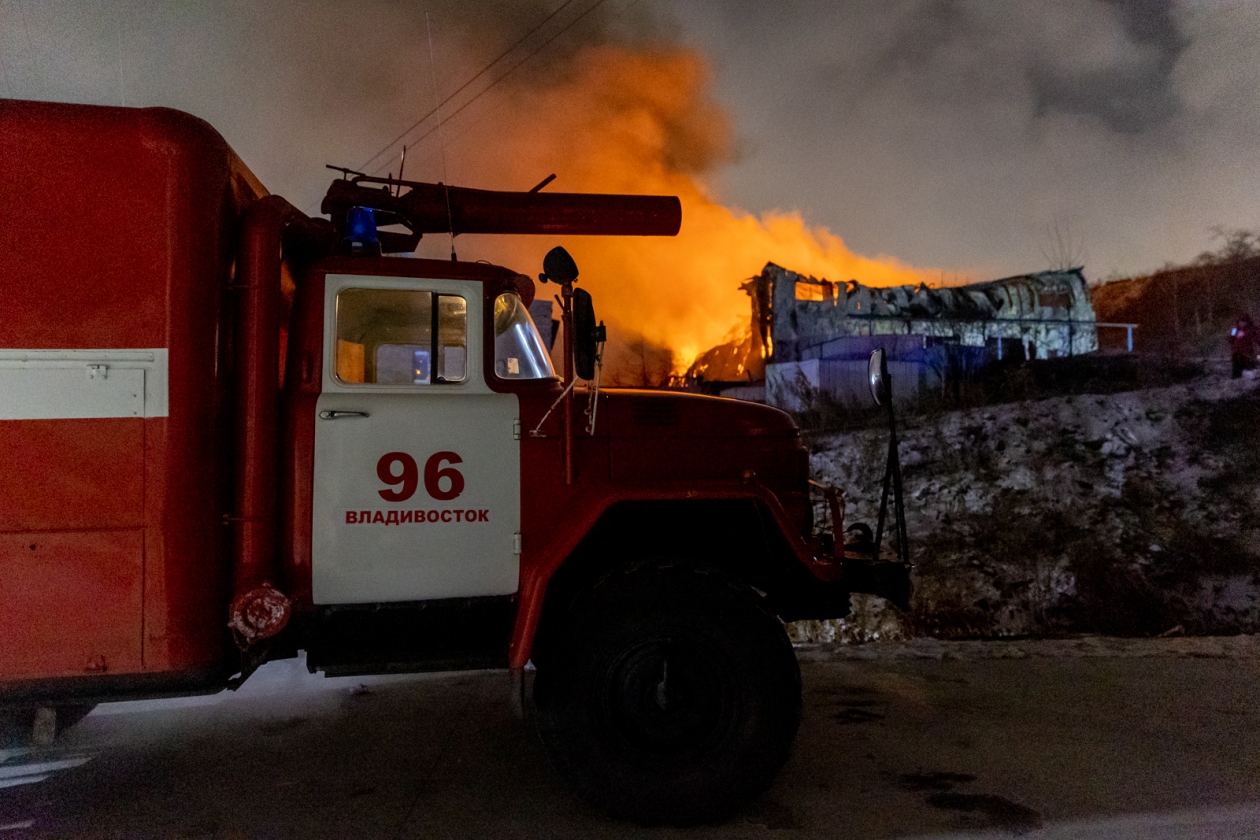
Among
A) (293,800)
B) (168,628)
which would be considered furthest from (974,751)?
(168,628)

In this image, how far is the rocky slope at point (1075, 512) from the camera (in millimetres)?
6840

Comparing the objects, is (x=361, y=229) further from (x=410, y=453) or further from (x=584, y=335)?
(x=584, y=335)

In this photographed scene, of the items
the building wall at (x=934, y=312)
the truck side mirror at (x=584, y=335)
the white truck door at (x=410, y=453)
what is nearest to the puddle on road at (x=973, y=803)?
the white truck door at (x=410, y=453)

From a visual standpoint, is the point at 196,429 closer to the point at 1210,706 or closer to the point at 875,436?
the point at 1210,706

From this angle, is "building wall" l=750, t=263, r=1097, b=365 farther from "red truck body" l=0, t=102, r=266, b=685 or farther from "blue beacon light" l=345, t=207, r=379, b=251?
"red truck body" l=0, t=102, r=266, b=685

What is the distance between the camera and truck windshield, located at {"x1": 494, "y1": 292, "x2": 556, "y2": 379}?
3371 millimetres

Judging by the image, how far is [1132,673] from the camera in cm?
518

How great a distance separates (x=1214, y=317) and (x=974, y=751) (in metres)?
20.7

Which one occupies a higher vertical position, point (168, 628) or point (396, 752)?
point (168, 628)

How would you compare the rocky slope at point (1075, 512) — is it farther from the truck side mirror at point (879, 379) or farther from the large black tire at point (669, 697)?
the large black tire at point (669, 697)

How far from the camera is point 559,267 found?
304 cm

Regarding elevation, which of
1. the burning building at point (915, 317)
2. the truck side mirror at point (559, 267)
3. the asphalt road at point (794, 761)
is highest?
the burning building at point (915, 317)

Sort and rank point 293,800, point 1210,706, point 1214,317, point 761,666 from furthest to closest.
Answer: point 1214,317 < point 1210,706 < point 293,800 < point 761,666

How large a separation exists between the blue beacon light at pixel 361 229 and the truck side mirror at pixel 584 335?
3.97 feet
